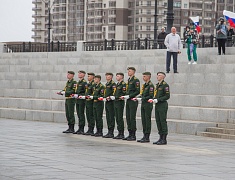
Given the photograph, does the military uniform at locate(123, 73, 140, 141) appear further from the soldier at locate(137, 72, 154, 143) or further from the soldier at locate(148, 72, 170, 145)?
the soldier at locate(148, 72, 170, 145)

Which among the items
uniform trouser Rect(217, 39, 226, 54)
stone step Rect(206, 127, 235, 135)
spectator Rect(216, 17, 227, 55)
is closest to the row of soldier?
stone step Rect(206, 127, 235, 135)

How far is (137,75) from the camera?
95.1ft

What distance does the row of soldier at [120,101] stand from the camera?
1923cm

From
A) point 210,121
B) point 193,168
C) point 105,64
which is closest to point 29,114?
point 105,64

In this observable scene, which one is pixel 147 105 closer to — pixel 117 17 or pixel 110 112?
pixel 110 112

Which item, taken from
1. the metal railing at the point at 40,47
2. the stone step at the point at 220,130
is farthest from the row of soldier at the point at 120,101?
the metal railing at the point at 40,47

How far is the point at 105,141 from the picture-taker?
65.9ft

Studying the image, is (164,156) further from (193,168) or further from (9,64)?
(9,64)

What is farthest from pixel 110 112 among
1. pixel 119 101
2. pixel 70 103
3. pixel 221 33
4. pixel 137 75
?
pixel 221 33

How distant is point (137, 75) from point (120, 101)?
A: 8.30 metres

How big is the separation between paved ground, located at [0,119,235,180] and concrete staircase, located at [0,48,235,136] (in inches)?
77.4

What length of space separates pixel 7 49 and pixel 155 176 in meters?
30.4

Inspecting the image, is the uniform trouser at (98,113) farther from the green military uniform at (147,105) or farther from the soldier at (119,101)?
the green military uniform at (147,105)

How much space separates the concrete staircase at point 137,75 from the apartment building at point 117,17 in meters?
105
